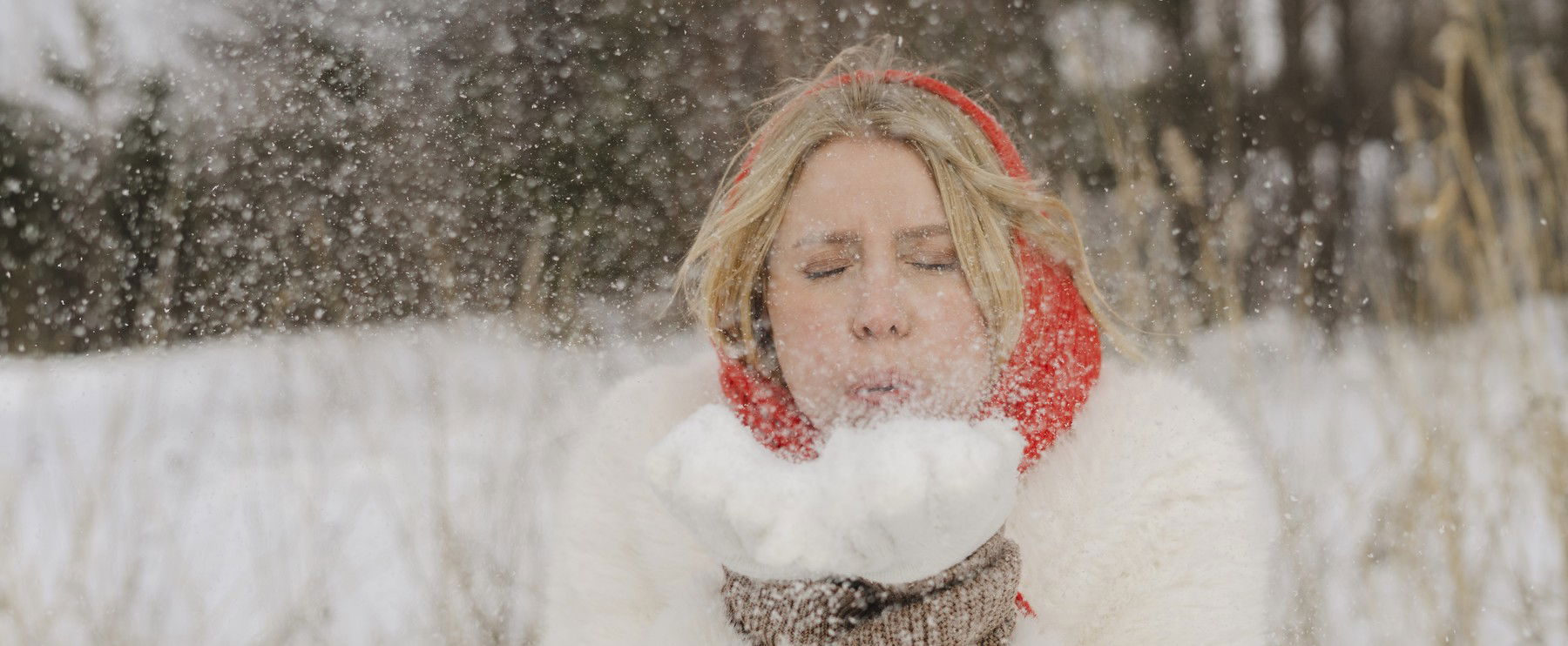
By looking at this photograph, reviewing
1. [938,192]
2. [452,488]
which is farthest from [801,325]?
[452,488]

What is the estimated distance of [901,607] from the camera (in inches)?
37.4

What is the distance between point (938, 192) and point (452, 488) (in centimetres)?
198

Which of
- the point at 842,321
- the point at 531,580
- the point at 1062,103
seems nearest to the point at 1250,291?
the point at 1062,103

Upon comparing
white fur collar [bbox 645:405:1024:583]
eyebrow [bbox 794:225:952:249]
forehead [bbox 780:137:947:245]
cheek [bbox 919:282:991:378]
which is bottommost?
white fur collar [bbox 645:405:1024:583]

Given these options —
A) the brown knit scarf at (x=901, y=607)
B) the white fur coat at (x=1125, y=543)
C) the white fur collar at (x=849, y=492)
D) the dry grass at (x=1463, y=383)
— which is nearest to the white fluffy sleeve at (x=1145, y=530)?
the white fur coat at (x=1125, y=543)

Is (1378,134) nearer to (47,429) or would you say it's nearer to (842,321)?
(842,321)

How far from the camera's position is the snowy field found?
2004 mm

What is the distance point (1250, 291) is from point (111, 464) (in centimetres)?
463

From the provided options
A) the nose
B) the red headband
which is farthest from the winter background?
the nose

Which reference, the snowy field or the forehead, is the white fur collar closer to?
the forehead

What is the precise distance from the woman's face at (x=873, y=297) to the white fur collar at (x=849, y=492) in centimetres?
19

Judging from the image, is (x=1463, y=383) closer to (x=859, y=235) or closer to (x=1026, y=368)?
(x=1026, y=368)

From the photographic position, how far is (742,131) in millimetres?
2898

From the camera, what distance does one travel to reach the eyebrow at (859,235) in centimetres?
109
